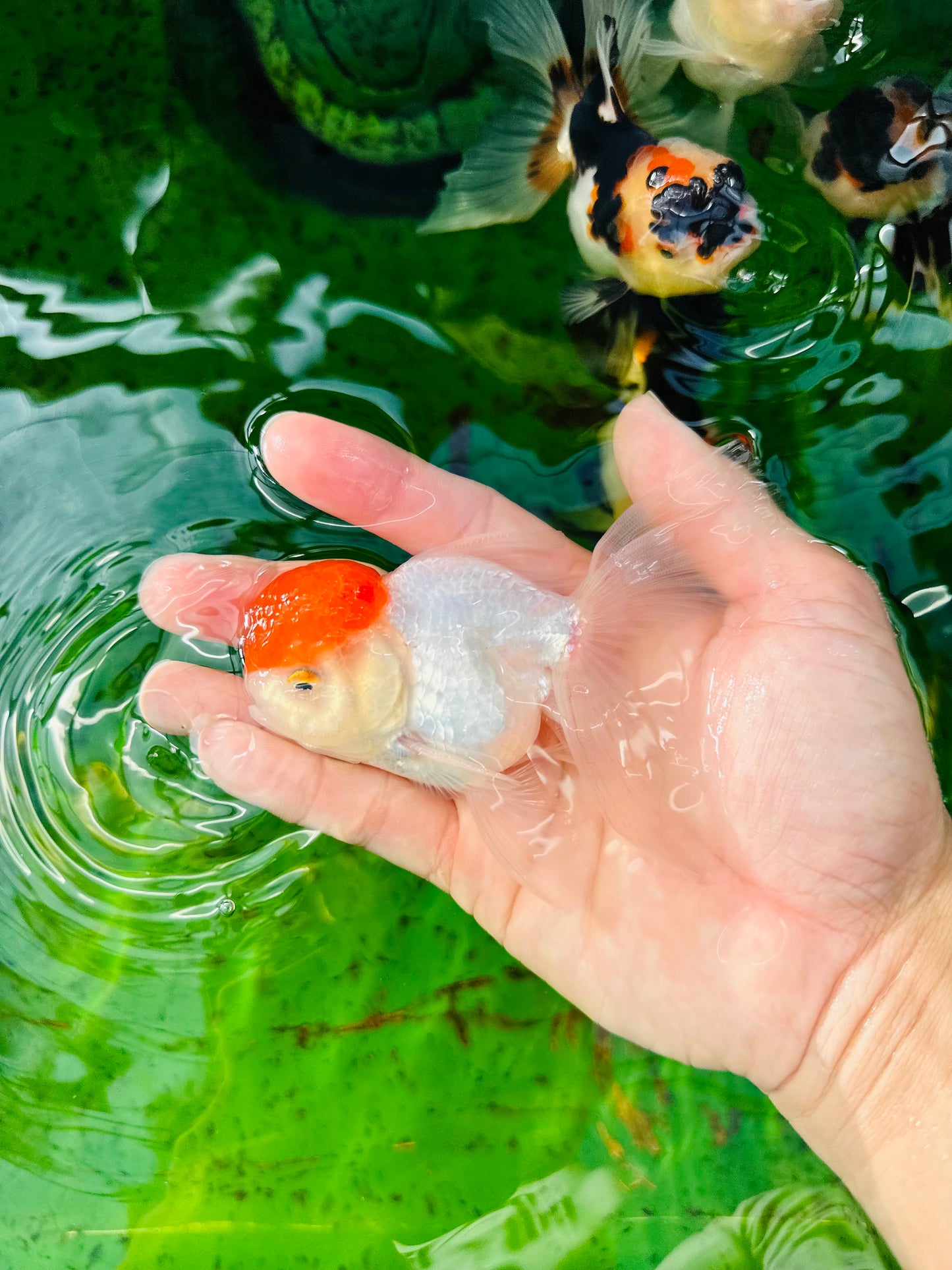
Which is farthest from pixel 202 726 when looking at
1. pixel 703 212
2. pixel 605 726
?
pixel 703 212

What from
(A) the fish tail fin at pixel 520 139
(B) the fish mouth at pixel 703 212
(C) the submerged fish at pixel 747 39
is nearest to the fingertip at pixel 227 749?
(A) the fish tail fin at pixel 520 139

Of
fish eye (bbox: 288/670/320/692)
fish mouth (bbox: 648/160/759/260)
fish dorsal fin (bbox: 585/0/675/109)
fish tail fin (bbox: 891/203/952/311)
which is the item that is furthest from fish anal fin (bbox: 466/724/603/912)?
fish dorsal fin (bbox: 585/0/675/109)

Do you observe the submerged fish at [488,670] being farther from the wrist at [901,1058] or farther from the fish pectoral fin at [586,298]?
the fish pectoral fin at [586,298]

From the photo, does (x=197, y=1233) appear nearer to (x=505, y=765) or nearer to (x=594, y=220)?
(x=505, y=765)

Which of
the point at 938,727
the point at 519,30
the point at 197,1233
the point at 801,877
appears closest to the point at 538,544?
the point at 801,877

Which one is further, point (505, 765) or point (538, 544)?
point (538, 544)

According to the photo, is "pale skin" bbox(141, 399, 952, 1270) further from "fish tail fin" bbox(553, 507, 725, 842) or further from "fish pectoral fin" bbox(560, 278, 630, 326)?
"fish pectoral fin" bbox(560, 278, 630, 326)
